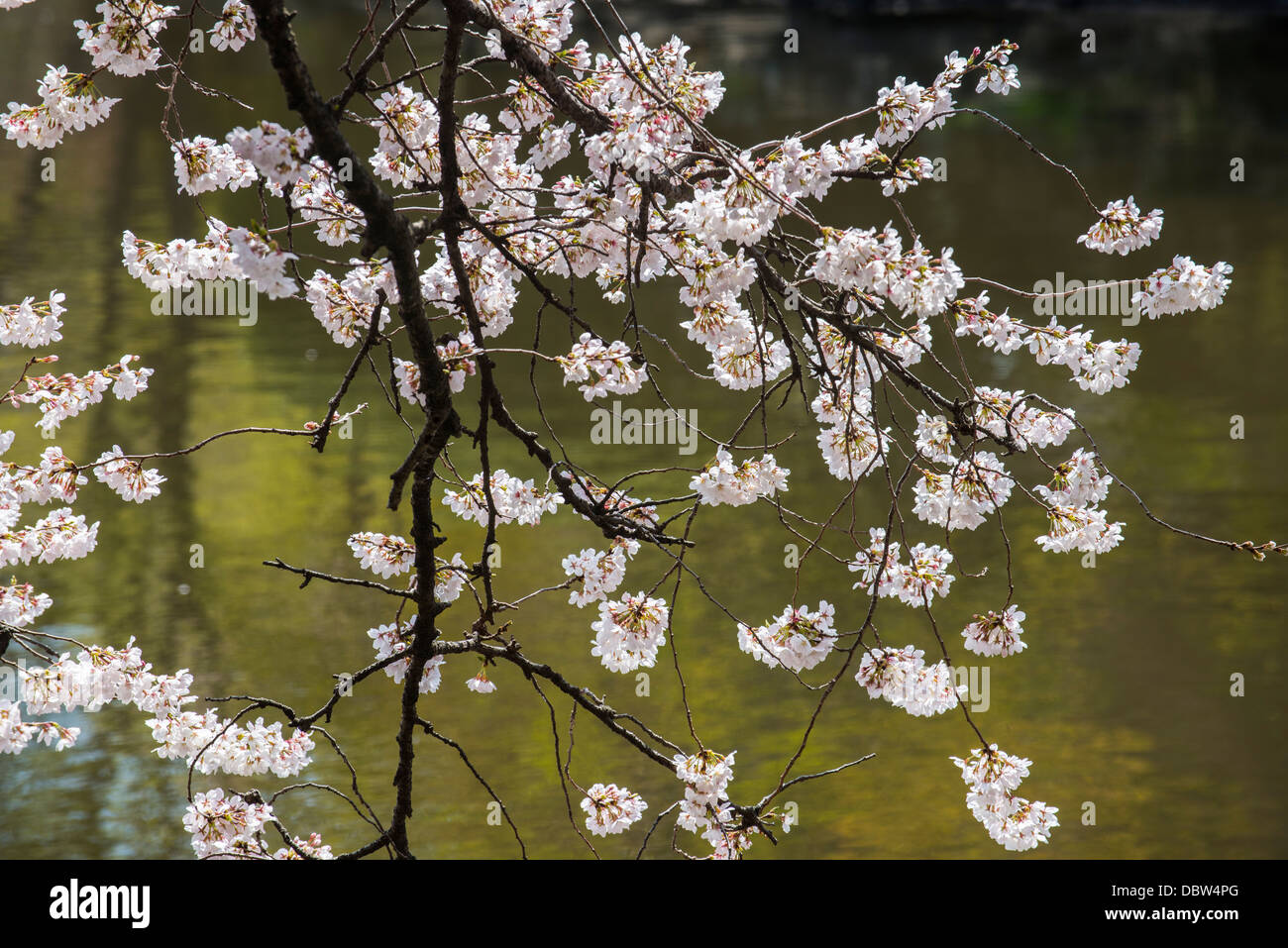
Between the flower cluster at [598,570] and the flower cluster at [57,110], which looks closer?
the flower cluster at [57,110]

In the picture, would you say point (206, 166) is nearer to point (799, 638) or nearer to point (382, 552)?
point (382, 552)

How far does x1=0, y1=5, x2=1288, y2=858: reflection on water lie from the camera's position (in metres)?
4.16

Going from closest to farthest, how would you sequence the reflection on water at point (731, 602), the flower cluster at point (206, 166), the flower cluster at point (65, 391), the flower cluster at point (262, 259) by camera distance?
the flower cluster at point (262, 259) < the flower cluster at point (206, 166) < the flower cluster at point (65, 391) < the reflection on water at point (731, 602)

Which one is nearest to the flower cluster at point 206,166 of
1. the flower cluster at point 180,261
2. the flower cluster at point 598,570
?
the flower cluster at point 180,261

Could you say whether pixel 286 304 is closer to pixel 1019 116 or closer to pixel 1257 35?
pixel 1019 116

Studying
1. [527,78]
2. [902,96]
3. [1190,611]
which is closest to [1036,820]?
[902,96]

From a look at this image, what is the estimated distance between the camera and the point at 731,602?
5.28 metres

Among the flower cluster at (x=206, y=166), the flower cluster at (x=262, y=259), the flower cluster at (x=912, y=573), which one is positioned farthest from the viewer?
the flower cluster at (x=912, y=573)

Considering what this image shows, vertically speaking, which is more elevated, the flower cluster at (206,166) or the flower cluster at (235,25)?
the flower cluster at (235,25)

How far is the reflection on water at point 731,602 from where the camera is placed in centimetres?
416

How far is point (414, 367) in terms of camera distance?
6.71 feet

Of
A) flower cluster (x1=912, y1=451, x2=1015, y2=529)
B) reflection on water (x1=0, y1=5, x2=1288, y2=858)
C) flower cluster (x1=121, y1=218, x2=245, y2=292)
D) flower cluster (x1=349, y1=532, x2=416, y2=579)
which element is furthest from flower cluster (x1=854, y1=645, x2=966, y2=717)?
reflection on water (x1=0, y1=5, x2=1288, y2=858)

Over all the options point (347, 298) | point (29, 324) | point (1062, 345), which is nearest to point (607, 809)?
point (347, 298)

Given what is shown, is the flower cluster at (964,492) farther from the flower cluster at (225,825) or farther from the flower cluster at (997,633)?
the flower cluster at (225,825)
